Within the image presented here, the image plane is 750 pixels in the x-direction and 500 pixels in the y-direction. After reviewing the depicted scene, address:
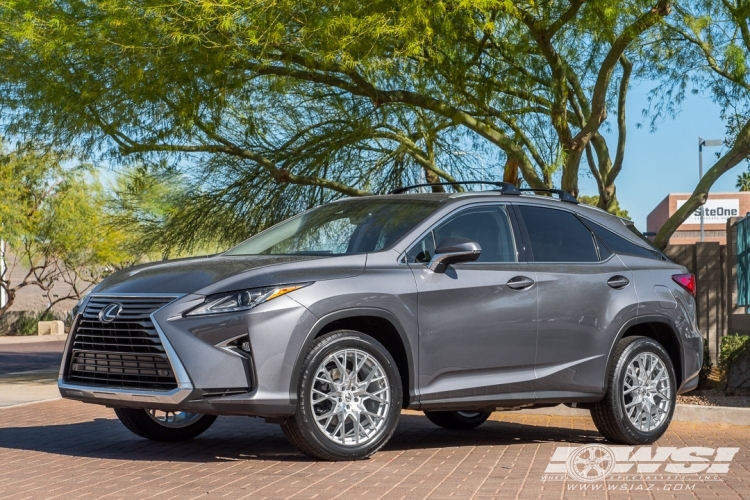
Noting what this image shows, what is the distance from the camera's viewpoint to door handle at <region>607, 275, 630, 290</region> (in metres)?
8.98

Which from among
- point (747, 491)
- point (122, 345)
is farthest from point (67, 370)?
point (747, 491)

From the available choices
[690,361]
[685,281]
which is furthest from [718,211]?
[690,361]

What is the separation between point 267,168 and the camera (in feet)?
54.6

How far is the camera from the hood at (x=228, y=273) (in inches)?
287

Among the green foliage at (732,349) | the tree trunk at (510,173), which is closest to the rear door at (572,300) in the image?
the green foliage at (732,349)

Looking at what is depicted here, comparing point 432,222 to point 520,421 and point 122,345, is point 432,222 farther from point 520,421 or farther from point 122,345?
point 520,421

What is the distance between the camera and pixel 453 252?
25.7 ft

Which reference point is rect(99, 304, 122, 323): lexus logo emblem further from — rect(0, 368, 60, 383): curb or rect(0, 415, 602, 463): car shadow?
rect(0, 368, 60, 383): curb

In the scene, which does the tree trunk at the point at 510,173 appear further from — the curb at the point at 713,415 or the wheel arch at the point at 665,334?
the wheel arch at the point at 665,334

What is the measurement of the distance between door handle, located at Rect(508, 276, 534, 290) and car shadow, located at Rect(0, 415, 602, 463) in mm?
1453

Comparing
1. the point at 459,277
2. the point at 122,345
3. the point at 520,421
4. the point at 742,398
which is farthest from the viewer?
the point at 742,398

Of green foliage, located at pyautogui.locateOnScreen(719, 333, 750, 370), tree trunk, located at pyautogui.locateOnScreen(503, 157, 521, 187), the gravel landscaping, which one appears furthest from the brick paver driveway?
tree trunk, located at pyautogui.locateOnScreen(503, 157, 521, 187)

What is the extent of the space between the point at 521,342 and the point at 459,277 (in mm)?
717

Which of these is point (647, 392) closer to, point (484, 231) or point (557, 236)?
point (557, 236)
